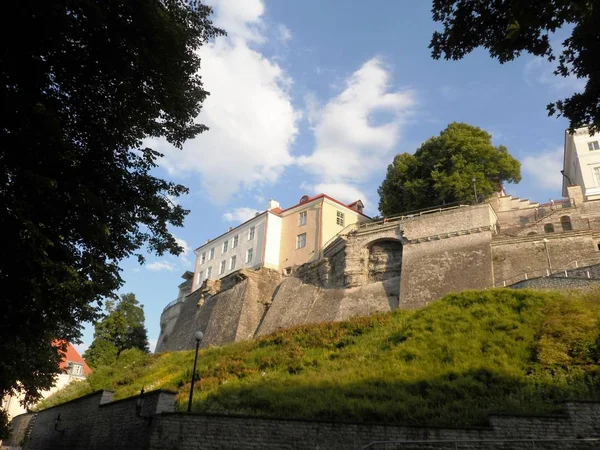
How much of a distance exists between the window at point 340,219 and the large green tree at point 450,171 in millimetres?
3577

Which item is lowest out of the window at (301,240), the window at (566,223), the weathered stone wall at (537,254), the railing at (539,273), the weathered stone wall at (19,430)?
the weathered stone wall at (19,430)

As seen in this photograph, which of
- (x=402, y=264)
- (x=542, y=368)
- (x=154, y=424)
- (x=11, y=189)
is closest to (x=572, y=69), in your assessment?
(x=542, y=368)

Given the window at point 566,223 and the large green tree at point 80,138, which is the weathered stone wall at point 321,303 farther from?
the large green tree at point 80,138

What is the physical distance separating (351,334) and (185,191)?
1306cm

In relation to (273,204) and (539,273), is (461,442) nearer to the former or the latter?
(539,273)

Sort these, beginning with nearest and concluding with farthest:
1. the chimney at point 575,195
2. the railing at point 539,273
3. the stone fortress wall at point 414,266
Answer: the railing at point 539,273
the stone fortress wall at point 414,266
the chimney at point 575,195

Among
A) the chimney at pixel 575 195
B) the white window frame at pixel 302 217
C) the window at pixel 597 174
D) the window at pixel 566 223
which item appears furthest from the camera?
the white window frame at pixel 302 217

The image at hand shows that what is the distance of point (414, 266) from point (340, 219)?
13107 millimetres

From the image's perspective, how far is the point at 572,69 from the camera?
9.99 meters

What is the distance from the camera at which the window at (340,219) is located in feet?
147

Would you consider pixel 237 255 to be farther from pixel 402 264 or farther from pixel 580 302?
pixel 580 302

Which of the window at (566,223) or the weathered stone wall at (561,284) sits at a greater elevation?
the window at (566,223)

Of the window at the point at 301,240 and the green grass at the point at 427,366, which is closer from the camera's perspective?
the green grass at the point at 427,366

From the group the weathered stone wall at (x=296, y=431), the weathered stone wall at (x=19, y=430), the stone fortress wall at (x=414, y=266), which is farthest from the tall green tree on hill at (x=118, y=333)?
the weathered stone wall at (x=296, y=431)
